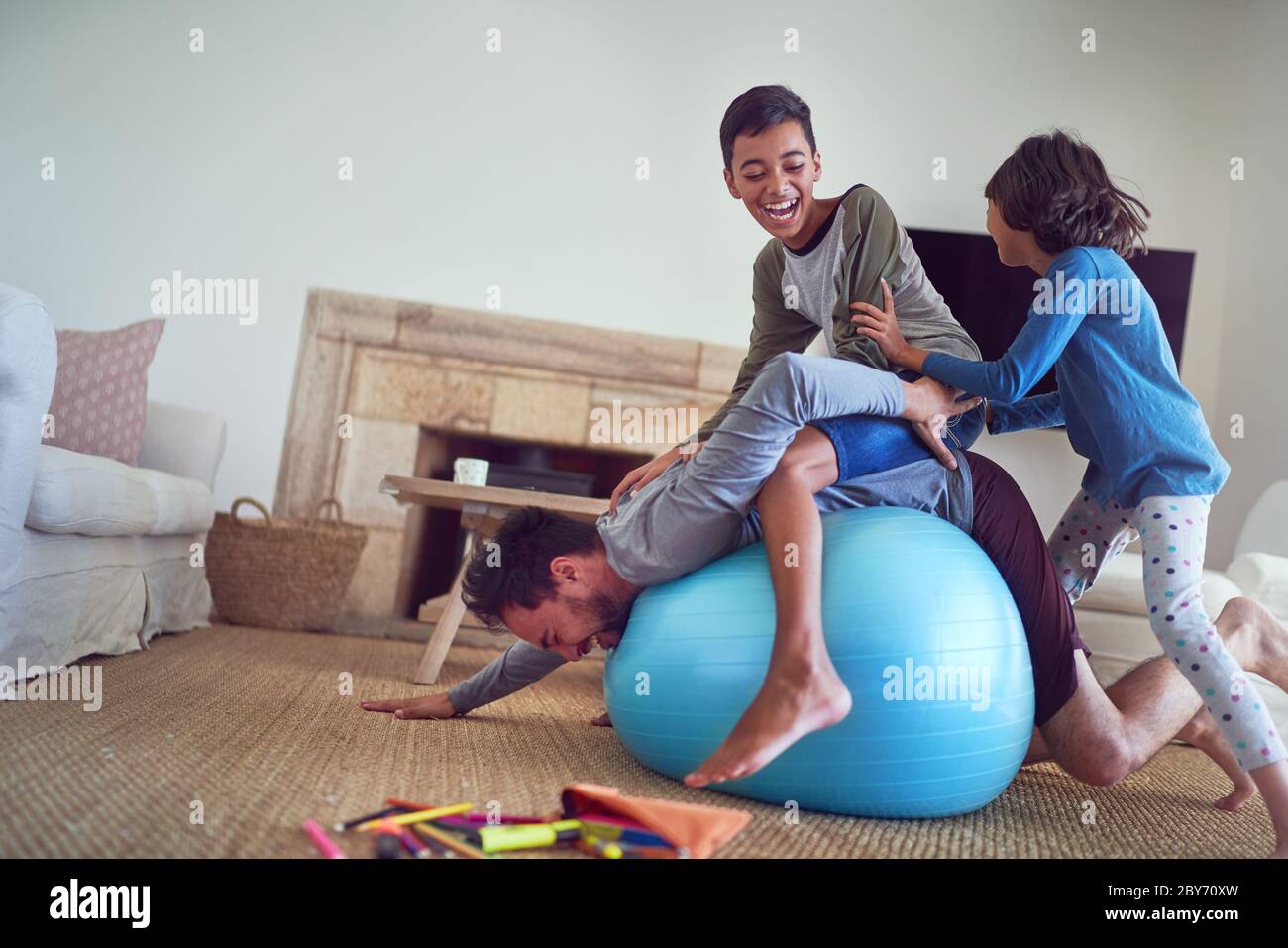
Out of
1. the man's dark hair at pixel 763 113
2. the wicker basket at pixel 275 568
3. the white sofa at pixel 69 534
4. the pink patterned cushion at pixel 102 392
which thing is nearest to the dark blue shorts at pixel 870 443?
the man's dark hair at pixel 763 113

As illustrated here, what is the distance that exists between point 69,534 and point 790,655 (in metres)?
1.58

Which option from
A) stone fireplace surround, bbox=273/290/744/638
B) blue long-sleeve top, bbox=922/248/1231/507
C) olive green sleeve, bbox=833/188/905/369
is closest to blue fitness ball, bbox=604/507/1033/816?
blue long-sleeve top, bbox=922/248/1231/507

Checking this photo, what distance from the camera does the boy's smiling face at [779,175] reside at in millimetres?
1767

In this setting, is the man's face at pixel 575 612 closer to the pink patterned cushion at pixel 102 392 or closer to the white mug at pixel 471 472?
the white mug at pixel 471 472

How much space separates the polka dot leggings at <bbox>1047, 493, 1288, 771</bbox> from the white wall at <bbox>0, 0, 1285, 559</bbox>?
2509mm

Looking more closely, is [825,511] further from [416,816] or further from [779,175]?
[416,816]

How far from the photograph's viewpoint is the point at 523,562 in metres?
1.55

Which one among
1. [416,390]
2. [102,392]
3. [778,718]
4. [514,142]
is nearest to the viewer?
[778,718]

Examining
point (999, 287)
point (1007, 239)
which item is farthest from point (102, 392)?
point (999, 287)

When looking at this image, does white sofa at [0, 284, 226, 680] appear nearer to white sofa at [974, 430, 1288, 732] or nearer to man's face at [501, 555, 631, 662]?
man's face at [501, 555, 631, 662]

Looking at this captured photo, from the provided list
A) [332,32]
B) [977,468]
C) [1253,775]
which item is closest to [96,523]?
[977,468]

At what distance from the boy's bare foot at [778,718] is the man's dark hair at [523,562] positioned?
0.41m

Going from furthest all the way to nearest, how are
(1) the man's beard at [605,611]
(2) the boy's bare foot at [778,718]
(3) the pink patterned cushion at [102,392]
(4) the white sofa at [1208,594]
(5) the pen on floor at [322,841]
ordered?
1. (3) the pink patterned cushion at [102,392]
2. (4) the white sofa at [1208,594]
3. (1) the man's beard at [605,611]
4. (2) the boy's bare foot at [778,718]
5. (5) the pen on floor at [322,841]
